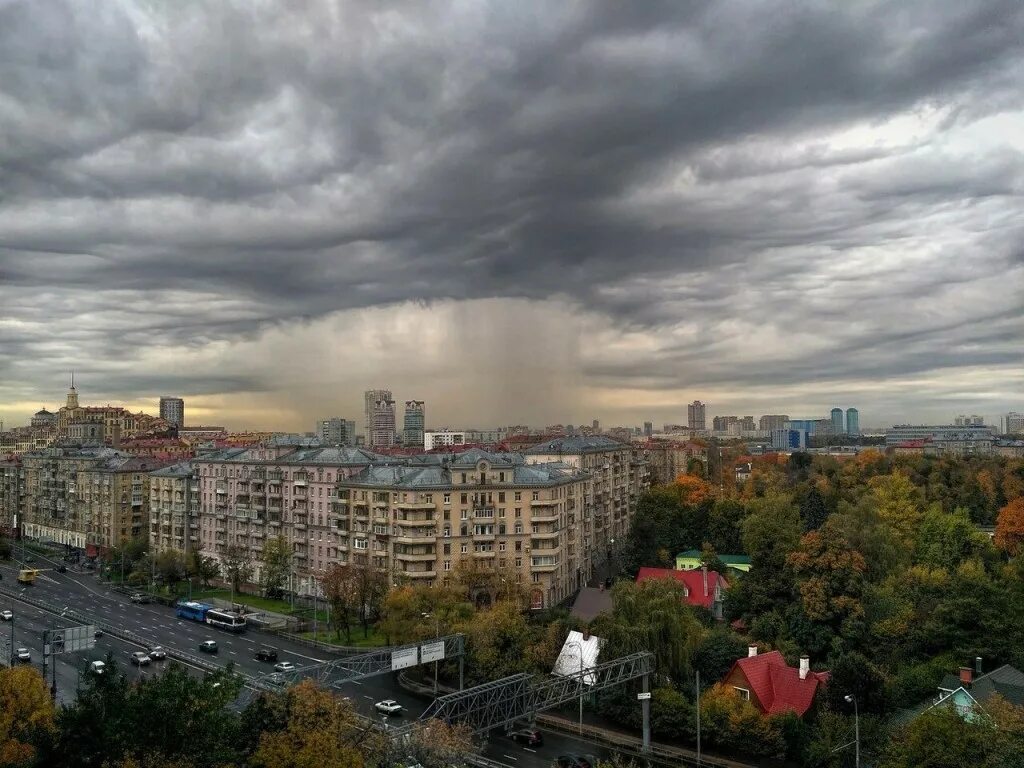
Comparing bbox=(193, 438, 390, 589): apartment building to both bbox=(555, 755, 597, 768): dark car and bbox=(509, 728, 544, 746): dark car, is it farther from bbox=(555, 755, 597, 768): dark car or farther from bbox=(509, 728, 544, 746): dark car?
bbox=(555, 755, 597, 768): dark car

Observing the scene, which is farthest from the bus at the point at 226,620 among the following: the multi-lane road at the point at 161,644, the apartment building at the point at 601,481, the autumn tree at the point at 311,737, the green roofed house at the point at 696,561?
the green roofed house at the point at 696,561

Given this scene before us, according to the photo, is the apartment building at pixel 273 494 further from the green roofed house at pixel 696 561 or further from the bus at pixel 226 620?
the green roofed house at pixel 696 561

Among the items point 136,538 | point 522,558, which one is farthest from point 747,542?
point 136,538

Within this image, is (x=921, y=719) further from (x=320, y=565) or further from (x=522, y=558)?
(x=320, y=565)

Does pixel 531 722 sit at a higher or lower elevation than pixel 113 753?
lower

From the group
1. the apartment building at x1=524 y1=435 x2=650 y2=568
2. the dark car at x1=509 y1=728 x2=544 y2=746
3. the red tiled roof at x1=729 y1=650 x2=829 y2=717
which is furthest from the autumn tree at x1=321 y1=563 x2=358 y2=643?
the apartment building at x1=524 y1=435 x2=650 y2=568

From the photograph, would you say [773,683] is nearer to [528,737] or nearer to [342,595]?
[528,737]

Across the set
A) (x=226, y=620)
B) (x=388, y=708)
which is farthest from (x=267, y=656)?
(x=388, y=708)
